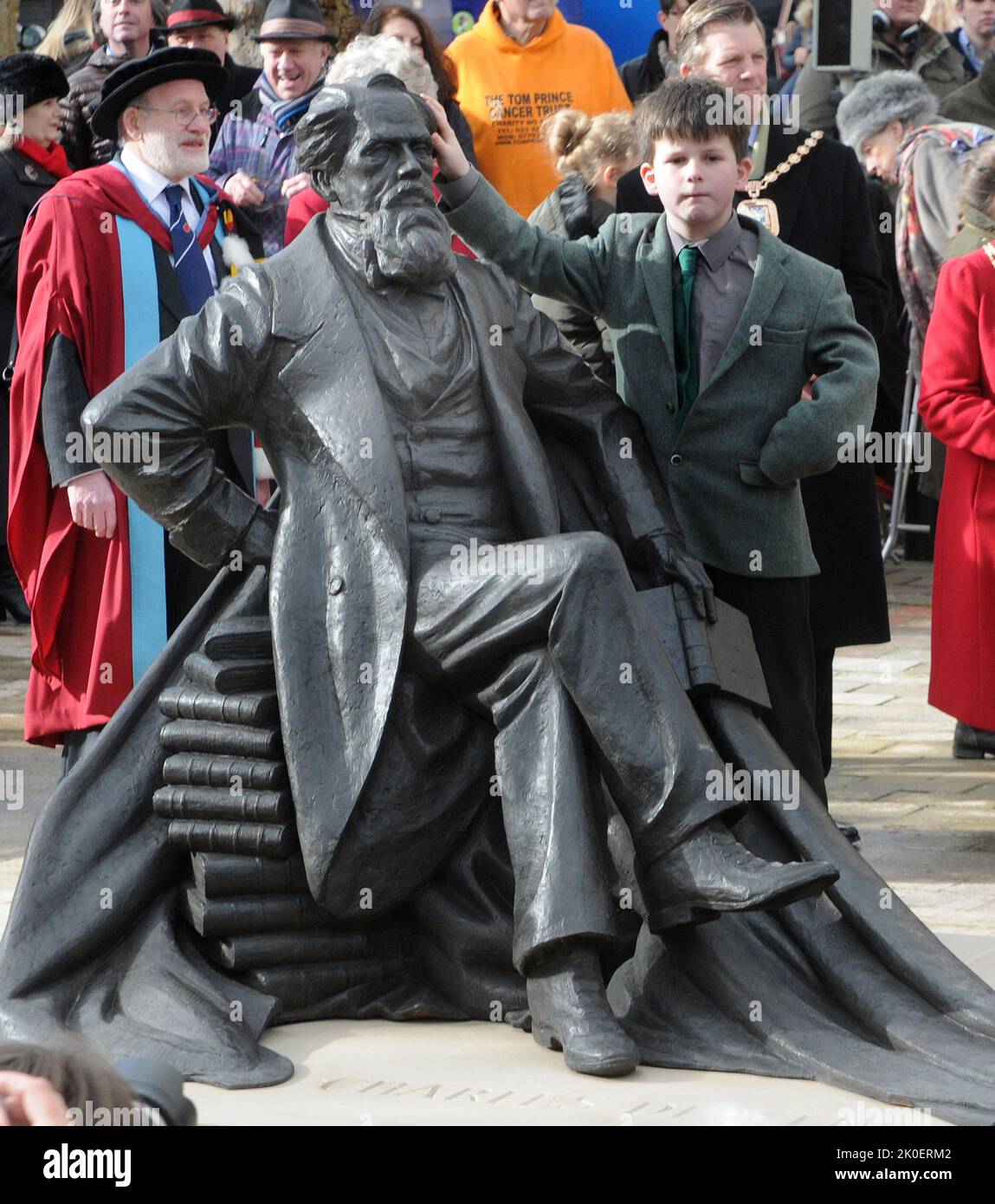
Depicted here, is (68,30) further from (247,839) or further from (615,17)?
(247,839)

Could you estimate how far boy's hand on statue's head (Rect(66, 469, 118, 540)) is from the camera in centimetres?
633

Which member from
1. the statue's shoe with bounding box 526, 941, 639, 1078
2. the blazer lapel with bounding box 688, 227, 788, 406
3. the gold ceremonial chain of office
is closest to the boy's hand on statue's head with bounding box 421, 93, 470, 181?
the blazer lapel with bounding box 688, 227, 788, 406

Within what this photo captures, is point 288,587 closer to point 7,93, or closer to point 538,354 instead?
point 538,354

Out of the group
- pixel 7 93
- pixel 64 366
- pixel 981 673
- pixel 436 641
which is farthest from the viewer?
pixel 7 93

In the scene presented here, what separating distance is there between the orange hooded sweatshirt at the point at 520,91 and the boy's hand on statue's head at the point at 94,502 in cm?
303

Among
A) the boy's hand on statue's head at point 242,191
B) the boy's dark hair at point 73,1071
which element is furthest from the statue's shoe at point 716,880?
the boy's hand on statue's head at point 242,191

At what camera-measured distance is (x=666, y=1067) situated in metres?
4.68

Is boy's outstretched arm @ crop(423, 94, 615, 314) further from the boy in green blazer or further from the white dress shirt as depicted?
the white dress shirt

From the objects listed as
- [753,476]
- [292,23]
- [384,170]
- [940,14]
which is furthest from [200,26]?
[940,14]

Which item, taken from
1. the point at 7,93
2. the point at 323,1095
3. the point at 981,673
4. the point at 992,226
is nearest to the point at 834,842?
the point at 323,1095

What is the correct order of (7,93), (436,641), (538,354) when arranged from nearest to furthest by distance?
(436,641) → (538,354) → (7,93)

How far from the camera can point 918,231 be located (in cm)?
1038

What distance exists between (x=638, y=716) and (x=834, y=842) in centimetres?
68

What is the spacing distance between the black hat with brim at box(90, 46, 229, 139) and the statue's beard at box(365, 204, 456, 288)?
5.33 ft
